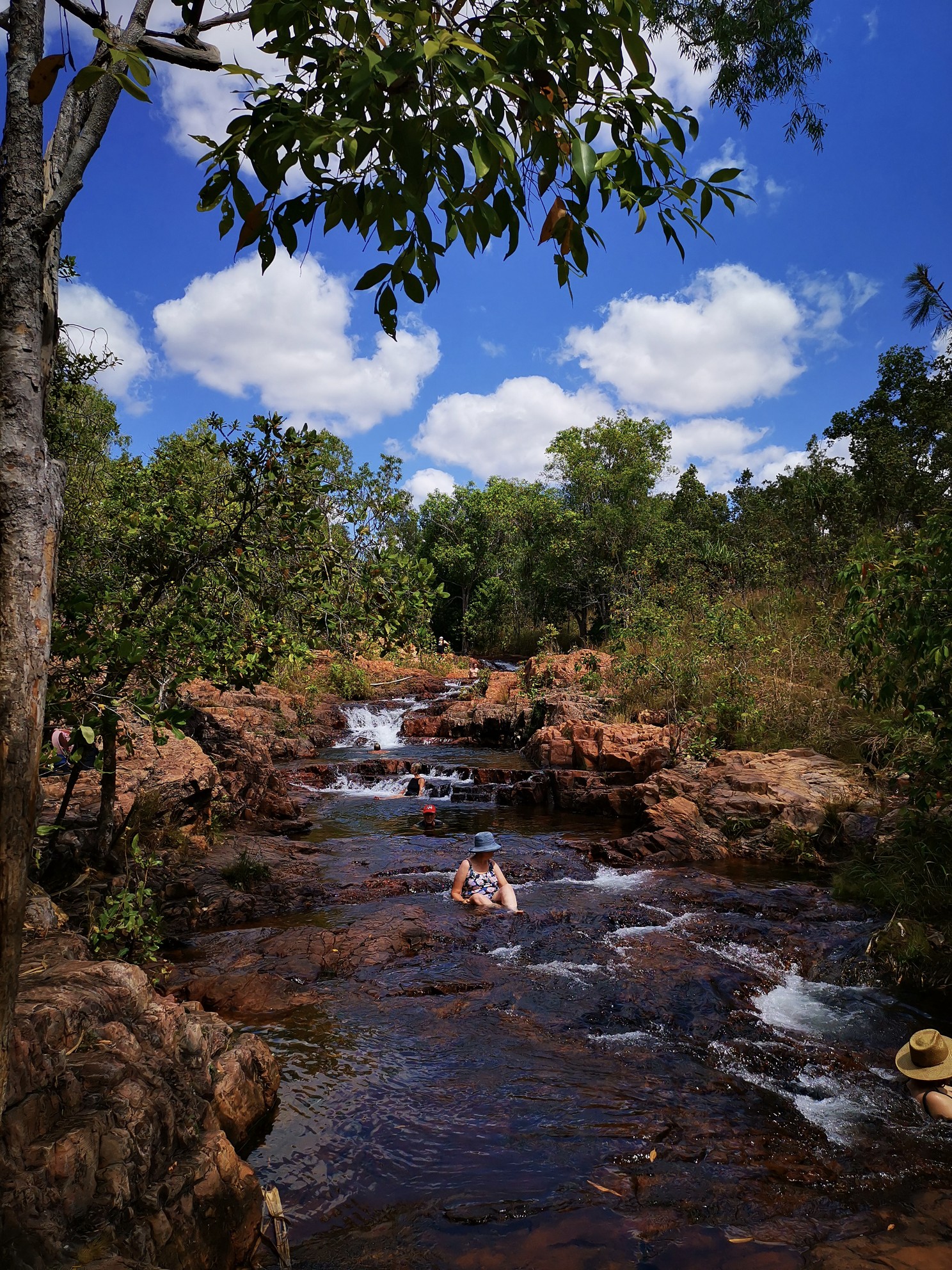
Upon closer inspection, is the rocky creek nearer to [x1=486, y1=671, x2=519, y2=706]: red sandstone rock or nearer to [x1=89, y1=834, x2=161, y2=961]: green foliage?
[x1=89, y1=834, x2=161, y2=961]: green foliage

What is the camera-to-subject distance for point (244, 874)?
344 inches

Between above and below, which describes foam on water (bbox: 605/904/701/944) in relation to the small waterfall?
below

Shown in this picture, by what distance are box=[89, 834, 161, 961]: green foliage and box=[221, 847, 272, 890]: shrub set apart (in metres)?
2.22

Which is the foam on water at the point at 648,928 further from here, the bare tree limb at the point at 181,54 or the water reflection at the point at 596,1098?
the bare tree limb at the point at 181,54

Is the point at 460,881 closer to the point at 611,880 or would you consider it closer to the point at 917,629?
the point at 611,880

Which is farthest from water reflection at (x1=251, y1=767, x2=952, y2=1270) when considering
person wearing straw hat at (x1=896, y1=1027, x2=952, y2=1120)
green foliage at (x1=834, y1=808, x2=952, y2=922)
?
green foliage at (x1=834, y1=808, x2=952, y2=922)

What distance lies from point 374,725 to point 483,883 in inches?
659

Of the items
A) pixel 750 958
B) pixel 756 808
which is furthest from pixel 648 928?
pixel 756 808

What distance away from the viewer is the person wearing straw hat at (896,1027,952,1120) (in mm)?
→ 4539

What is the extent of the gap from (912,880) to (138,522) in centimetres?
766

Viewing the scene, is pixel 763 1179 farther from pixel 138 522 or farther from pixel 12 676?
pixel 138 522

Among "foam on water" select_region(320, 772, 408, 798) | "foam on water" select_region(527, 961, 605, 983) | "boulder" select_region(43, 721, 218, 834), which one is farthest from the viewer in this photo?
"foam on water" select_region(320, 772, 408, 798)

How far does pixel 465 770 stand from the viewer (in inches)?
684

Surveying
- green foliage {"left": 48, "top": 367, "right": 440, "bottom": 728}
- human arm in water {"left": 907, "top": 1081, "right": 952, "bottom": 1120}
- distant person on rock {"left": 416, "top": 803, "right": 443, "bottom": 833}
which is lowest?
distant person on rock {"left": 416, "top": 803, "right": 443, "bottom": 833}
